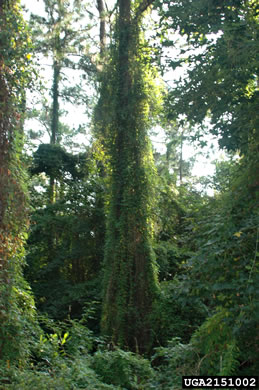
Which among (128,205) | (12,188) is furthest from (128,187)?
(12,188)

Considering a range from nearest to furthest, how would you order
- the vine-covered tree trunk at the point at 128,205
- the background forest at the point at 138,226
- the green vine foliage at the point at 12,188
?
the background forest at the point at 138,226
the green vine foliage at the point at 12,188
the vine-covered tree trunk at the point at 128,205

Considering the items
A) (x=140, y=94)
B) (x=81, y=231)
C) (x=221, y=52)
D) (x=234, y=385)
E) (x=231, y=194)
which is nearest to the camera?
(x=234, y=385)

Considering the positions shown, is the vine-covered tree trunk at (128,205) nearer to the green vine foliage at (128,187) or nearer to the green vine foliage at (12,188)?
the green vine foliage at (128,187)

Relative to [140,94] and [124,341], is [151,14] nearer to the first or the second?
[140,94]

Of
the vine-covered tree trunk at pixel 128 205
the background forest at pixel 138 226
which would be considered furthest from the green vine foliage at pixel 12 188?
the vine-covered tree trunk at pixel 128 205

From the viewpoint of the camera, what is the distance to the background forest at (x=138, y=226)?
4562mm

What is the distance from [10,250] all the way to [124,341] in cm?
336

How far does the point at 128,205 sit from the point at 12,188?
127 inches

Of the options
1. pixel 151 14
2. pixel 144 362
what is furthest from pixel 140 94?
pixel 144 362

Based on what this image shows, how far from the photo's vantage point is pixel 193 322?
8.41 m

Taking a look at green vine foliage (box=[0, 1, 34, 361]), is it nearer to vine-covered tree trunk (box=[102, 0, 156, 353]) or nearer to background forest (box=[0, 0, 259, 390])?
background forest (box=[0, 0, 259, 390])

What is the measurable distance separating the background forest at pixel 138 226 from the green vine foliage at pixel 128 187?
27 mm

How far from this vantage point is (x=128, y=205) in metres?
8.95

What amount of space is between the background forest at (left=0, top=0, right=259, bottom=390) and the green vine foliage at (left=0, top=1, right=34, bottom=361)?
0.07 feet
